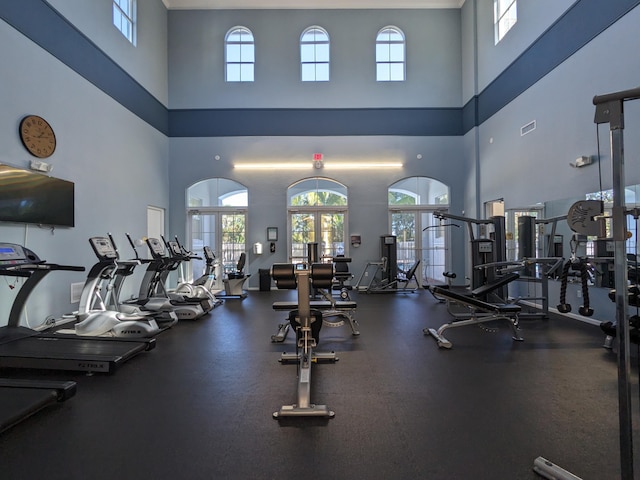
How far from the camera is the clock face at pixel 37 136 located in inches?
169

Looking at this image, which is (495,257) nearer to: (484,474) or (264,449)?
(484,474)

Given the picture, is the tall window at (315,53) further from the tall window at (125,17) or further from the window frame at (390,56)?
the tall window at (125,17)

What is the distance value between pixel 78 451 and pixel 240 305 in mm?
4483

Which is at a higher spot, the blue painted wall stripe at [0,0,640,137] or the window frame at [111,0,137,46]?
the window frame at [111,0,137,46]

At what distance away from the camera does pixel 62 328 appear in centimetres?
468

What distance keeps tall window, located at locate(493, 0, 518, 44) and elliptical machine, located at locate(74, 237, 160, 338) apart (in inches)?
315

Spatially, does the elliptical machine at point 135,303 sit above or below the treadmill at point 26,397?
above

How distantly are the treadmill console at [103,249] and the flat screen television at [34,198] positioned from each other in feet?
3.17

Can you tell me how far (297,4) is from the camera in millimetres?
8383

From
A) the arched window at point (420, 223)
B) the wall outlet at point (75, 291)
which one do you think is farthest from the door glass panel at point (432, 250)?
the wall outlet at point (75, 291)

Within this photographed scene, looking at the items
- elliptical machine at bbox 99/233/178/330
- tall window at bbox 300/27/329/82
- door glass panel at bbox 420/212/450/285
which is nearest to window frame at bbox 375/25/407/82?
tall window at bbox 300/27/329/82

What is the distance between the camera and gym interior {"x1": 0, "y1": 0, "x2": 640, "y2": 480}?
1.99m

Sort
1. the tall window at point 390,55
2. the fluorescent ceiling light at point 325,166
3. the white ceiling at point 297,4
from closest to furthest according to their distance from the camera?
the white ceiling at point 297,4 → the fluorescent ceiling light at point 325,166 → the tall window at point 390,55

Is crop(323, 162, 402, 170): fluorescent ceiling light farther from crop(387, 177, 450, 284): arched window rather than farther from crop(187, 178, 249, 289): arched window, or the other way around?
crop(187, 178, 249, 289): arched window
